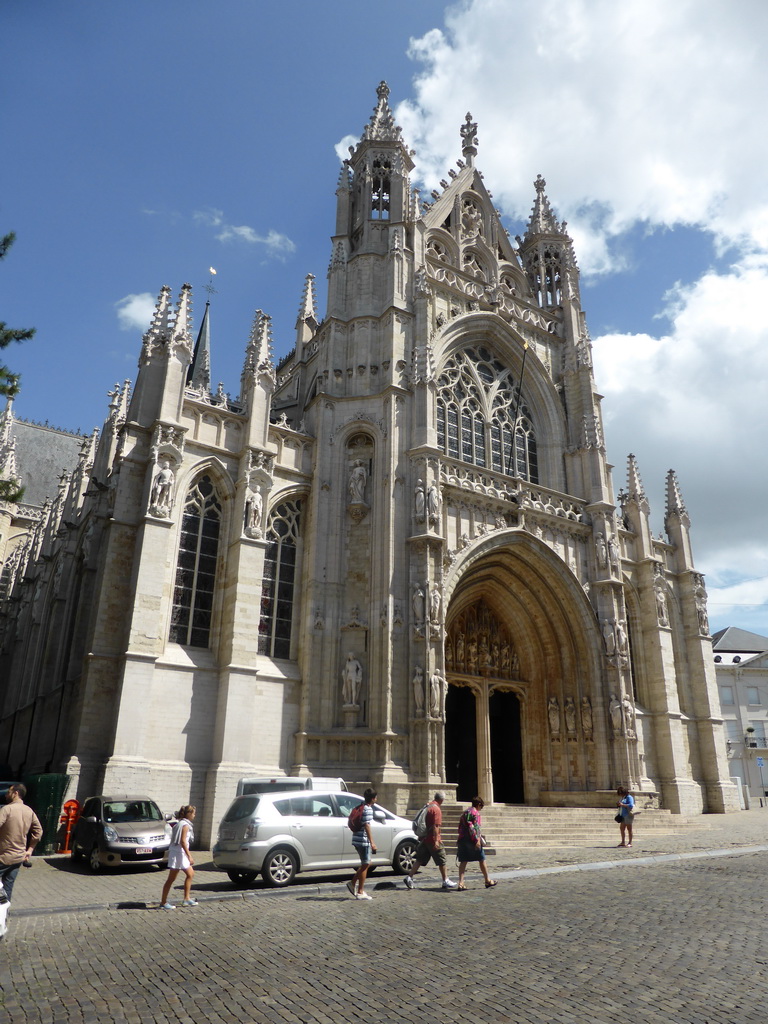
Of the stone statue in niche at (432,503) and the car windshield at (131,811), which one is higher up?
the stone statue in niche at (432,503)

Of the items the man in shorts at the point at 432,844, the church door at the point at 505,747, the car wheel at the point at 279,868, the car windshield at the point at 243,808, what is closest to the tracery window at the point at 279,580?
the church door at the point at 505,747

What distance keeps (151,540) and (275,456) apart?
4532mm

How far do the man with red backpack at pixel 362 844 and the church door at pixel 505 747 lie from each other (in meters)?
13.6

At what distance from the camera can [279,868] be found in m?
11.4

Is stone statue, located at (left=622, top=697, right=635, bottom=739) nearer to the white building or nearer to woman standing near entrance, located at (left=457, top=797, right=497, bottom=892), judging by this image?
woman standing near entrance, located at (left=457, top=797, right=497, bottom=892)

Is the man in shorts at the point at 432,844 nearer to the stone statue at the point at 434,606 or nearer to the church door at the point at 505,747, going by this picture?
the stone statue at the point at 434,606

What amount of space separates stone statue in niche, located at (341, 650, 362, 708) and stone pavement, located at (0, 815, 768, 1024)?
8.72 meters

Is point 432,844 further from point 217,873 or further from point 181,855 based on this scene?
point 217,873

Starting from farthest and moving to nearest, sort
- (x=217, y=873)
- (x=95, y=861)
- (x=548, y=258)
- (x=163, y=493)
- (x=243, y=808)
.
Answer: (x=548, y=258) < (x=163, y=493) < (x=95, y=861) < (x=217, y=873) < (x=243, y=808)

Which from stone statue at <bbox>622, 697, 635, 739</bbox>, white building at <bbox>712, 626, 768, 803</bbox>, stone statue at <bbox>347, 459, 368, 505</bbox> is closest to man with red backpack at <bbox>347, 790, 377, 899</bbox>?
stone statue at <bbox>347, 459, 368, 505</bbox>

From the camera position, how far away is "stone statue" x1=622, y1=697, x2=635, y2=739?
23.1m

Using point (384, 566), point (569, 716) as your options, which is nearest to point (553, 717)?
point (569, 716)

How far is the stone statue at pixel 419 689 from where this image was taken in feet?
62.2

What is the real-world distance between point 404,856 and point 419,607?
7878 mm
